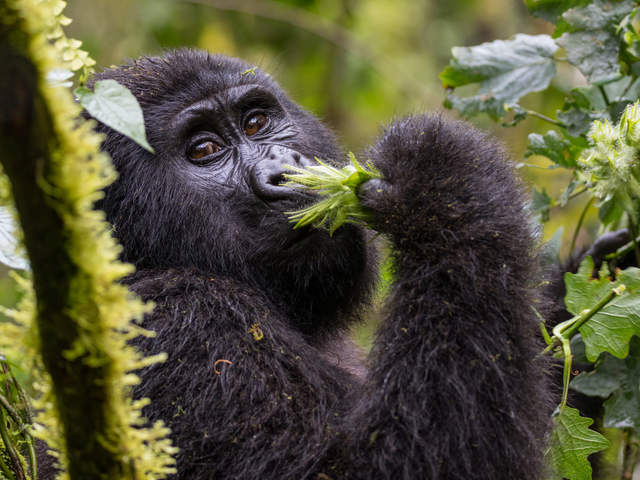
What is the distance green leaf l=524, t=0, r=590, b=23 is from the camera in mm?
2776

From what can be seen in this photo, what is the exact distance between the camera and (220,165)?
8.59ft

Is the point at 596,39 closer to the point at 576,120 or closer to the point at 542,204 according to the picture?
the point at 576,120

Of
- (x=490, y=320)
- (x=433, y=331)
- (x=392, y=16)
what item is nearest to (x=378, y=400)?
(x=433, y=331)

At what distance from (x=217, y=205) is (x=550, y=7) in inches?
74.9

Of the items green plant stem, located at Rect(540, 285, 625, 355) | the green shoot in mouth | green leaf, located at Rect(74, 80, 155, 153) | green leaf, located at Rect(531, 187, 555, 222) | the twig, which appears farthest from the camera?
the twig

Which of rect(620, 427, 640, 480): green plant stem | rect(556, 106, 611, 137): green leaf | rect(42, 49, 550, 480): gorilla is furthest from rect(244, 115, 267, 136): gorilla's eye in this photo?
rect(620, 427, 640, 480): green plant stem

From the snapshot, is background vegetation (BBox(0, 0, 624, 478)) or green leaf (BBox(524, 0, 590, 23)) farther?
background vegetation (BBox(0, 0, 624, 478))

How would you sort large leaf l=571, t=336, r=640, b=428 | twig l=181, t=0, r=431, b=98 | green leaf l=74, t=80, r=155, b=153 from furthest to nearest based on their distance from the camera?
twig l=181, t=0, r=431, b=98 → large leaf l=571, t=336, r=640, b=428 → green leaf l=74, t=80, r=155, b=153

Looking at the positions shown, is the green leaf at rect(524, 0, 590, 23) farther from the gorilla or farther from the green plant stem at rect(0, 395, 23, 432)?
the green plant stem at rect(0, 395, 23, 432)

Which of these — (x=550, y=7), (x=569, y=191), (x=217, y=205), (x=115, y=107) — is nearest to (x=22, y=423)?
(x=217, y=205)

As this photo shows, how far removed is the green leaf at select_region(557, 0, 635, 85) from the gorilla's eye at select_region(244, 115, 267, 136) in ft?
4.84

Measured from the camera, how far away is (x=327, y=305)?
2617 millimetres

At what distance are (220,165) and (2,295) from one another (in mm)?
5661

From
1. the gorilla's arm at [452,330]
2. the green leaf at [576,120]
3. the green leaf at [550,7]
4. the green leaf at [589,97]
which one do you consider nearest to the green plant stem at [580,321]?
the gorilla's arm at [452,330]
